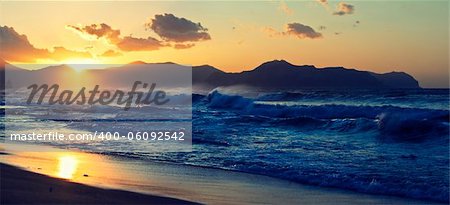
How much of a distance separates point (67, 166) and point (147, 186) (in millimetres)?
2711

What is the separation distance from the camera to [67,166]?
33.7ft

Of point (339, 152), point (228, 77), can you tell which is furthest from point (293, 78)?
point (339, 152)

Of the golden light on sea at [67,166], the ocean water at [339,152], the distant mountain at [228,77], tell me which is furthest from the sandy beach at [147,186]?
the distant mountain at [228,77]

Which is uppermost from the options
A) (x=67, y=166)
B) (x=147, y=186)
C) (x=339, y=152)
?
(x=339, y=152)

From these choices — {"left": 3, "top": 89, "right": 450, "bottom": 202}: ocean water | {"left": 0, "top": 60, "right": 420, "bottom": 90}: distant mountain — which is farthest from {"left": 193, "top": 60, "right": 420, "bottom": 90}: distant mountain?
{"left": 3, "top": 89, "right": 450, "bottom": 202}: ocean water

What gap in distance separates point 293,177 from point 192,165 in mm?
2250

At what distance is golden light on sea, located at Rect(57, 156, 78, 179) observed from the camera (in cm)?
909

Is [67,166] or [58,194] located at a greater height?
[67,166]

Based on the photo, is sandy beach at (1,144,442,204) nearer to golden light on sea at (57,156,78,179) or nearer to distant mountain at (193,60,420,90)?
golden light on sea at (57,156,78,179)

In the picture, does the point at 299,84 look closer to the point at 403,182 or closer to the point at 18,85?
the point at 18,85

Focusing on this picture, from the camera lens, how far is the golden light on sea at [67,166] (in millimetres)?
9094

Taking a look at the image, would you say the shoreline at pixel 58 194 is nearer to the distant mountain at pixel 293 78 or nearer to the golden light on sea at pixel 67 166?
the golden light on sea at pixel 67 166

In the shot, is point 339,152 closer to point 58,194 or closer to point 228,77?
point 58,194

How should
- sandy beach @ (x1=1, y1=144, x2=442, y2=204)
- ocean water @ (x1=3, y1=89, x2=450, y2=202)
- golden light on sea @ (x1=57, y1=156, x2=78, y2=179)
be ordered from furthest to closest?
golden light on sea @ (x1=57, y1=156, x2=78, y2=179) < ocean water @ (x1=3, y1=89, x2=450, y2=202) < sandy beach @ (x1=1, y1=144, x2=442, y2=204)
